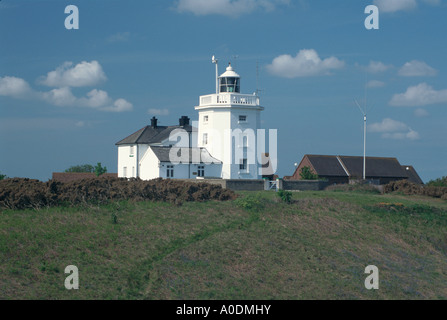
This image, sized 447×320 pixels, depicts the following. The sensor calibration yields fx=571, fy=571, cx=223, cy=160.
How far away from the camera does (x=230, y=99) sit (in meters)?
44.3

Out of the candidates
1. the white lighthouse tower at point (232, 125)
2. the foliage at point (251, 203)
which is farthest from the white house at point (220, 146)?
the foliage at point (251, 203)

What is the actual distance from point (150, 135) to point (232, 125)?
10.0m

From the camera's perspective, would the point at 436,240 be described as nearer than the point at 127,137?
Yes

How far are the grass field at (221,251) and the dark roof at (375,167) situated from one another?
3037 centimetres

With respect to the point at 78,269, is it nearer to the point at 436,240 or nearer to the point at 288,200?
the point at 288,200

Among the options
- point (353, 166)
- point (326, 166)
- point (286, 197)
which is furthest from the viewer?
point (353, 166)

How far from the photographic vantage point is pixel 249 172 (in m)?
45.9

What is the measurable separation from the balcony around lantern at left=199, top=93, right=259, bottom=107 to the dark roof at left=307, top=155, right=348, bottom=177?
45.9ft

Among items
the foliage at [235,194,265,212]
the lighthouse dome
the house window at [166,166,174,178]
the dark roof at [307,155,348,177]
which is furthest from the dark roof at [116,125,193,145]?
the foliage at [235,194,265,212]

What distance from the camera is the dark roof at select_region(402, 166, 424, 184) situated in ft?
206

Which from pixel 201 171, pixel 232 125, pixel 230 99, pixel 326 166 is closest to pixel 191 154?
pixel 201 171

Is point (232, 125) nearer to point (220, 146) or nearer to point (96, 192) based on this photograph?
point (220, 146)
